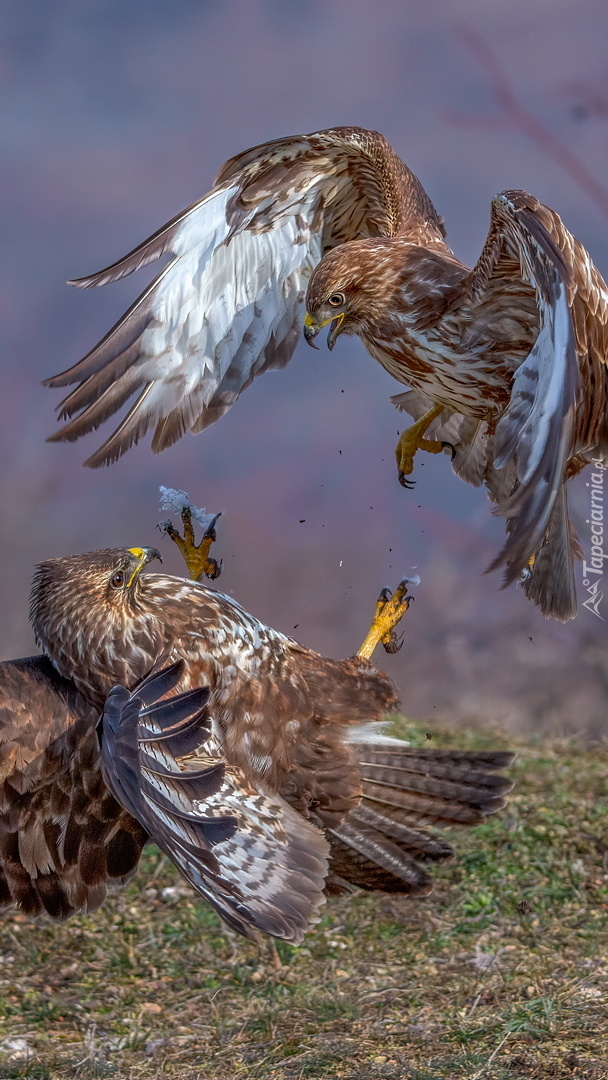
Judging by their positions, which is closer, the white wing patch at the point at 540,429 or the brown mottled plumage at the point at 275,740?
the white wing patch at the point at 540,429

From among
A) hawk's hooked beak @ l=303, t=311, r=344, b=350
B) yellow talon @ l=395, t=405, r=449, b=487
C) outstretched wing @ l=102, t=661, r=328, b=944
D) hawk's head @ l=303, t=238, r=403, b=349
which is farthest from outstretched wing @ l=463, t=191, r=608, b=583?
outstretched wing @ l=102, t=661, r=328, b=944

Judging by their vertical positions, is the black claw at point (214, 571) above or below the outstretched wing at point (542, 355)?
below

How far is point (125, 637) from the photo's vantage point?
3926 millimetres

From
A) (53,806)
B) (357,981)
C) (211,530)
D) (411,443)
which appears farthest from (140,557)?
(357,981)

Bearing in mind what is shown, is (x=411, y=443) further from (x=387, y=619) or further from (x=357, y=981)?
(x=357, y=981)

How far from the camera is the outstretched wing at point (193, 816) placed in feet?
9.87

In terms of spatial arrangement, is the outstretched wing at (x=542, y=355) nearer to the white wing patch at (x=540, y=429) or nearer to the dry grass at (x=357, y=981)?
the white wing patch at (x=540, y=429)

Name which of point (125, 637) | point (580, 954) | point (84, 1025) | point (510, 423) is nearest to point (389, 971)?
point (580, 954)

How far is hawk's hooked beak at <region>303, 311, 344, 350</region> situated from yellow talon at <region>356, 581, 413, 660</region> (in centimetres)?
98

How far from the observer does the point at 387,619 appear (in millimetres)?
4602

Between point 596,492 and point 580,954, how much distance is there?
195 centimetres

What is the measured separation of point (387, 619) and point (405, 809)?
2.42ft

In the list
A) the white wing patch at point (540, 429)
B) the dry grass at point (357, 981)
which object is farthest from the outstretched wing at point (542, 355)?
the dry grass at point (357, 981)

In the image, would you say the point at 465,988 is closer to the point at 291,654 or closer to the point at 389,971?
the point at 389,971
